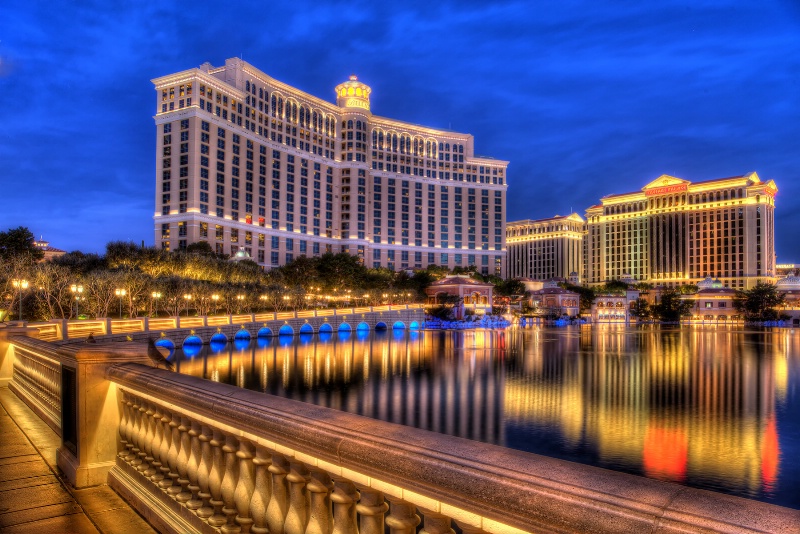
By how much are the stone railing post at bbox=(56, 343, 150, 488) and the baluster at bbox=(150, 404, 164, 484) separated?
0.59 m

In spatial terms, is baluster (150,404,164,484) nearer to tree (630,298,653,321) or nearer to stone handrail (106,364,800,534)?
stone handrail (106,364,800,534)

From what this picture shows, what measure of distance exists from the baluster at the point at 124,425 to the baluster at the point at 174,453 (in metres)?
1.17

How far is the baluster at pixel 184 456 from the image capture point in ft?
14.0

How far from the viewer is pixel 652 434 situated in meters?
24.0

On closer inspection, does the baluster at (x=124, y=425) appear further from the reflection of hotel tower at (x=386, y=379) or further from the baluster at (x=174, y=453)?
the reflection of hotel tower at (x=386, y=379)

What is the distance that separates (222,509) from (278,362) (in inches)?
1529

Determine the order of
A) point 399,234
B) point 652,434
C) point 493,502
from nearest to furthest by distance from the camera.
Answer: point 493,502, point 652,434, point 399,234

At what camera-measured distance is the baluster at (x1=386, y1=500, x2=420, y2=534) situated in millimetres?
2520

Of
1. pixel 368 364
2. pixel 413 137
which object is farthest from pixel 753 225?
Answer: pixel 368 364

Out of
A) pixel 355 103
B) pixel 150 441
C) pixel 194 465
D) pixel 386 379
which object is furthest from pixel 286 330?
pixel 355 103

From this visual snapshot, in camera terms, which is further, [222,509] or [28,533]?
[28,533]

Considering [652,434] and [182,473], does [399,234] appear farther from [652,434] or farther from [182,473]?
[182,473]

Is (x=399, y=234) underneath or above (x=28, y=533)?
above

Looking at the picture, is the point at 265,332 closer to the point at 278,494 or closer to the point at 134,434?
the point at 134,434
